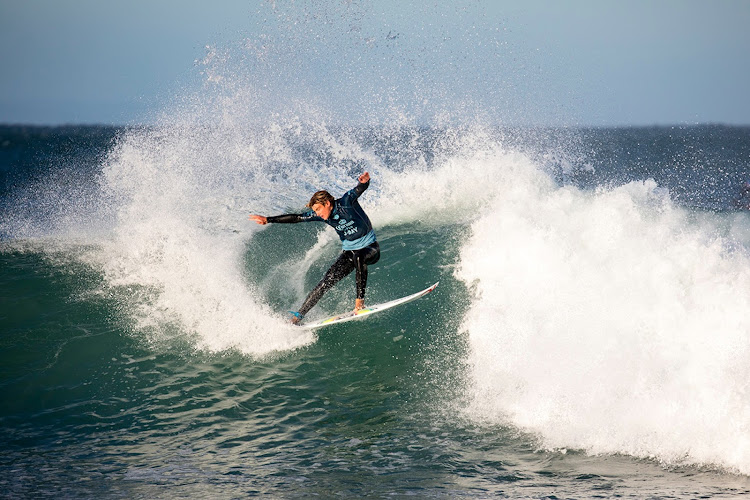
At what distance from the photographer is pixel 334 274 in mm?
7832

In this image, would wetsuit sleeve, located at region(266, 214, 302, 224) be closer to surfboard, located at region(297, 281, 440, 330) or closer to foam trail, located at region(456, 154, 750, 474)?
surfboard, located at region(297, 281, 440, 330)

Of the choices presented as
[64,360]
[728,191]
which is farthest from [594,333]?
[728,191]

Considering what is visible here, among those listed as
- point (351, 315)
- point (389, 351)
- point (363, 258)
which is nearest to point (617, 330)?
point (389, 351)

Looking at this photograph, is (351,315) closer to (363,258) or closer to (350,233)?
(363,258)

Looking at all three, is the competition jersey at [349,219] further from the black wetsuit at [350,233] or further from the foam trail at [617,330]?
the foam trail at [617,330]

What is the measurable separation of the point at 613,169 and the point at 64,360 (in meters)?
31.0

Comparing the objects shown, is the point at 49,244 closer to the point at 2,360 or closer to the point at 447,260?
the point at 2,360

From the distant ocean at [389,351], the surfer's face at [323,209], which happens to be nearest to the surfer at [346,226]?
the surfer's face at [323,209]

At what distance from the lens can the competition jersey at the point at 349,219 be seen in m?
7.33

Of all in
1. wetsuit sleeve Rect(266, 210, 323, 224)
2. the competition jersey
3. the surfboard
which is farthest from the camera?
the surfboard

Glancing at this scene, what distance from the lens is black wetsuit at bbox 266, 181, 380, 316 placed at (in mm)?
7355

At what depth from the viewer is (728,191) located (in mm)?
26094

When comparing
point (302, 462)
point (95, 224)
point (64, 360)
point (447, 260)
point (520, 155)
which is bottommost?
point (302, 462)

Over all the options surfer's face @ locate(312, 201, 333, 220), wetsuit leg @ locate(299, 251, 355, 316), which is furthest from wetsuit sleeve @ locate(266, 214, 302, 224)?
wetsuit leg @ locate(299, 251, 355, 316)
